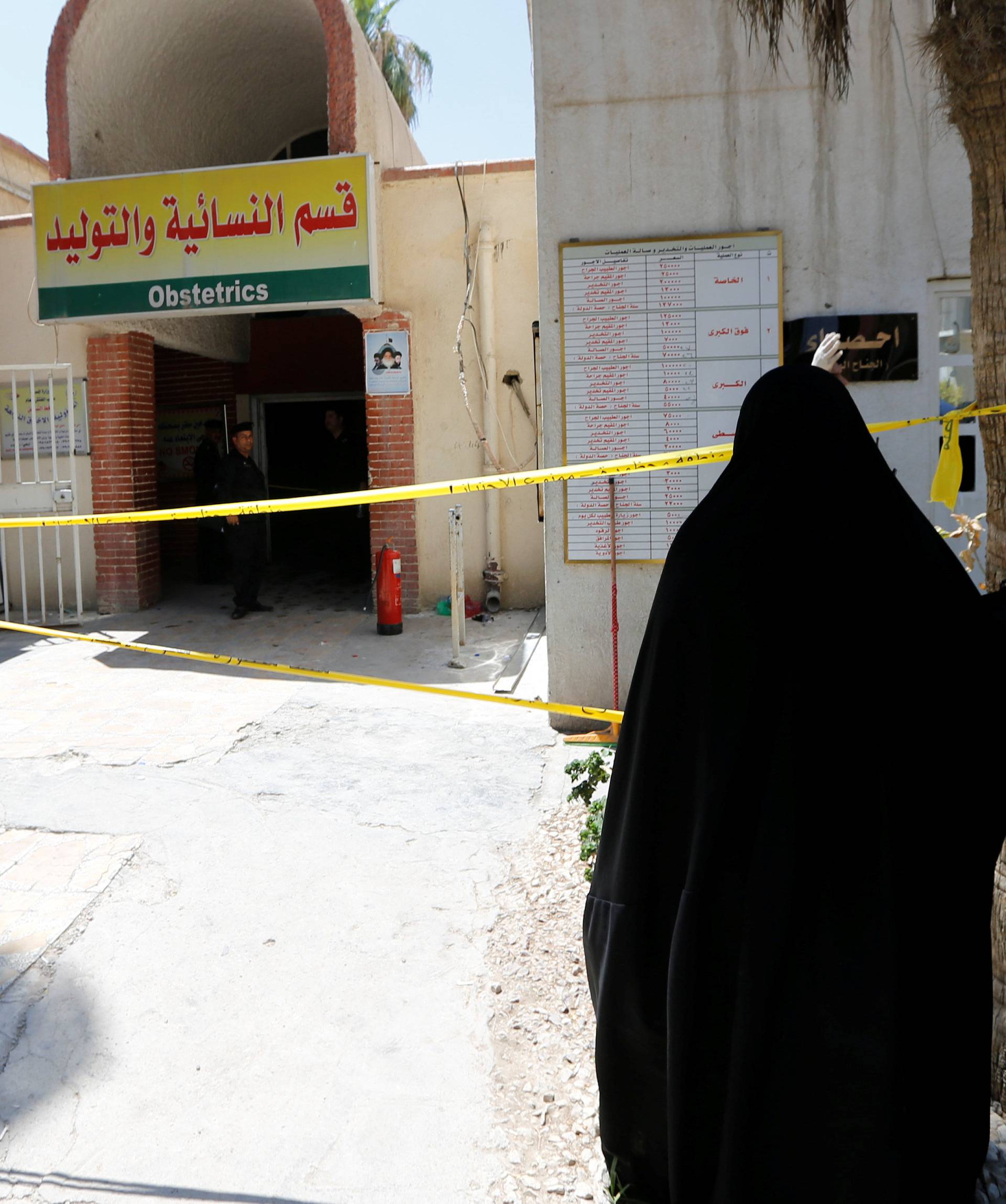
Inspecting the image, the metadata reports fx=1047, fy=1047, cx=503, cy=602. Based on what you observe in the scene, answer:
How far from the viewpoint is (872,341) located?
5746 mm

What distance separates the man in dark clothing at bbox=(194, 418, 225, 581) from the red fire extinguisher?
287 centimetres

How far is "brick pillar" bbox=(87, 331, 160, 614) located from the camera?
10156 millimetres

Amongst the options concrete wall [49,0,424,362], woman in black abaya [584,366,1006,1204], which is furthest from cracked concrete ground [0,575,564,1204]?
concrete wall [49,0,424,362]

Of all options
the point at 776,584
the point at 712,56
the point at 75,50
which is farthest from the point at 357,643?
the point at 776,584

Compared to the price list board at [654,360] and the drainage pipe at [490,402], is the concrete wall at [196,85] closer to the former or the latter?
the drainage pipe at [490,402]

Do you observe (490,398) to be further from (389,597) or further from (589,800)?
(589,800)

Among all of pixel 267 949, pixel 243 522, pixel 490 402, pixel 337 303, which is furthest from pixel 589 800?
pixel 243 522

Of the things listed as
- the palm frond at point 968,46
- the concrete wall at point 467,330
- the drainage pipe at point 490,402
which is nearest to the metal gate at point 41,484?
the concrete wall at point 467,330

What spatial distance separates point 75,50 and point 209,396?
4.14 metres

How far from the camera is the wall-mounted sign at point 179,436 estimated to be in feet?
42.3

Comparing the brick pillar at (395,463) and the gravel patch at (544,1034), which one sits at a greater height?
the brick pillar at (395,463)

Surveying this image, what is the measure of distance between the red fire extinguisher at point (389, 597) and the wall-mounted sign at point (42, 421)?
3.54 metres

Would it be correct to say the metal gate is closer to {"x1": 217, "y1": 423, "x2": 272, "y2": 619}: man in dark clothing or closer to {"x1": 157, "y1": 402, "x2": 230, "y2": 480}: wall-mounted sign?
{"x1": 217, "y1": 423, "x2": 272, "y2": 619}: man in dark clothing

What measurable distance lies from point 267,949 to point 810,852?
232 cm
